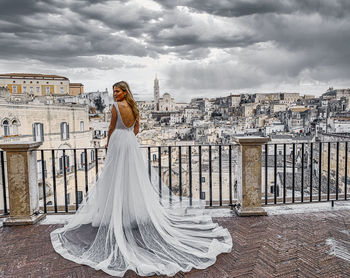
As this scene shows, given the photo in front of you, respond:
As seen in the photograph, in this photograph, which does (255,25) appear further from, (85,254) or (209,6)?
(85,254)

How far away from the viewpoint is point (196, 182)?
21344 mm

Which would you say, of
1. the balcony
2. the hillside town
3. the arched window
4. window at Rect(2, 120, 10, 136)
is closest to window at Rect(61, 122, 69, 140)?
the hillside town

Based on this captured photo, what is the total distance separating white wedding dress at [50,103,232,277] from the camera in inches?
113

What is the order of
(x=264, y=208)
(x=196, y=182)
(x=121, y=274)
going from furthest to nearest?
(x=196, y=182), (x=264, y=208), (x=121, y=274)

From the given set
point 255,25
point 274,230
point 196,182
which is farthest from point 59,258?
point 196,182

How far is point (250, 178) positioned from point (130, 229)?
2.10 meters

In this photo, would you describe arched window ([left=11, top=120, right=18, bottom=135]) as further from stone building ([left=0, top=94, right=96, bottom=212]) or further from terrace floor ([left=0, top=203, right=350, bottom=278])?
terrace floor ([left=0, top=203, right=350, bottom=278])

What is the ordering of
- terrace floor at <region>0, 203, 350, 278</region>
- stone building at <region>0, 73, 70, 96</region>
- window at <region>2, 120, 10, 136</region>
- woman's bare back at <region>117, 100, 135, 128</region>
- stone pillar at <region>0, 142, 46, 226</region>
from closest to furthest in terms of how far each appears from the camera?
terrace floor at <region>0, 203, 350, 278</region> → woman's bare back at <region>117, 100, 135, 128</region> → stone pillar at <region>0, 142, 46, 226</region> → window at <region>2, 120, 10, 136</region> → stone building at <region>0, 73, 70, 96</region>

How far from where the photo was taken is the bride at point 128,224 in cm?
293

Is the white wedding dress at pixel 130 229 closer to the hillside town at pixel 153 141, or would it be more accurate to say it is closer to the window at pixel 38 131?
the hillside town at pixel 153 141

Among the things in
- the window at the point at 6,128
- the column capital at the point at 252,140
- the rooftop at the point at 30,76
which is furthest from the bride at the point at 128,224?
the rooftop at the point at 30,76

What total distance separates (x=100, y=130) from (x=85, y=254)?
3610cm

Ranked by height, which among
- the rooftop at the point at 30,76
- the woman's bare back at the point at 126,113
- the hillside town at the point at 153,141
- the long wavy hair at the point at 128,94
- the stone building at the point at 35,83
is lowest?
the hillside town at the point at 153,141

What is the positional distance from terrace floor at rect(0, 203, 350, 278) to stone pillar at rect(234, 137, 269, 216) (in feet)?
0.58
